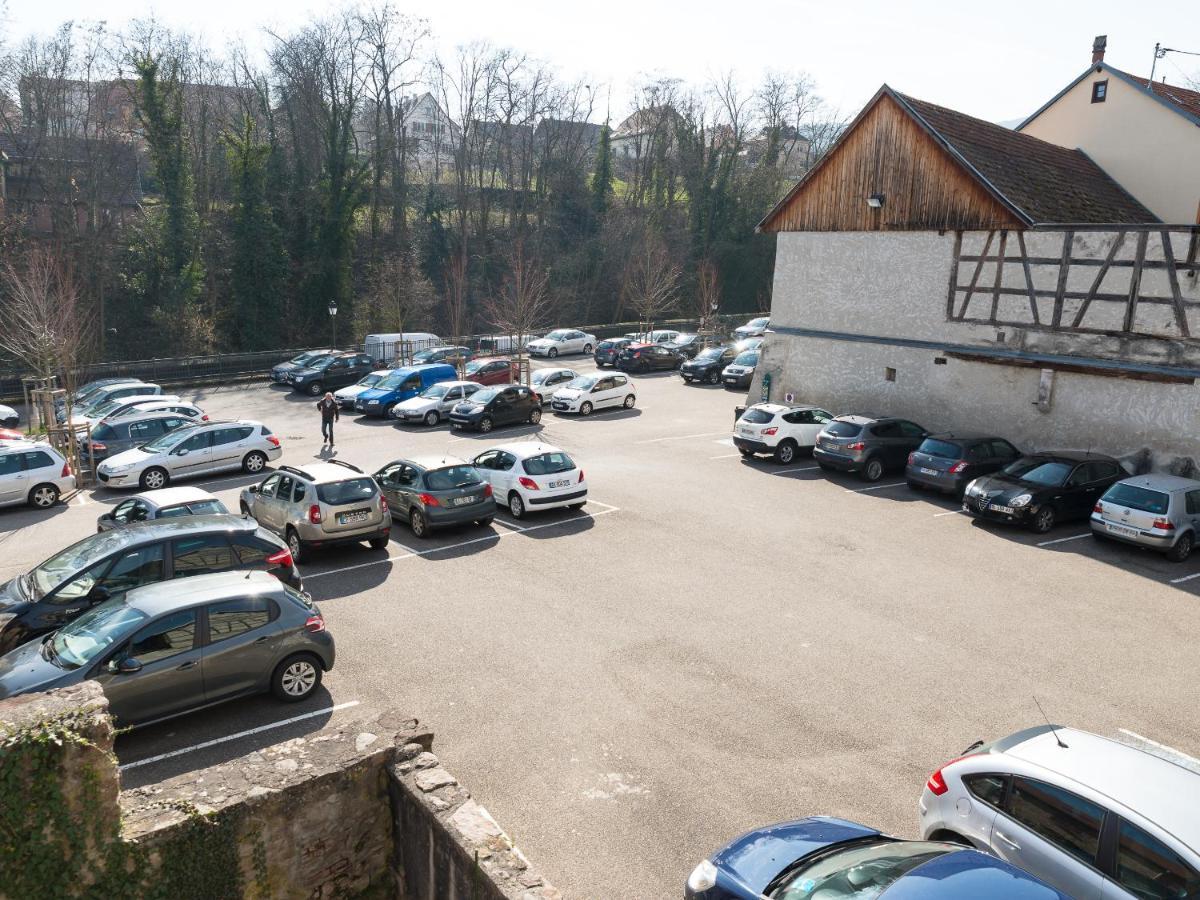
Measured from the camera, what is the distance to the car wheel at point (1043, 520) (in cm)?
1659

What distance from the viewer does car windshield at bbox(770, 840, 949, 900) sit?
512 centimetres

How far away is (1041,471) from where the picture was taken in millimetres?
17547

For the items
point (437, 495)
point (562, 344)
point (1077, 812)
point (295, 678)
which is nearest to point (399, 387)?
point (437, 495)

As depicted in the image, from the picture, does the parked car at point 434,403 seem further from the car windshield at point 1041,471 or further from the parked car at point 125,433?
the car windshield at point 1041,471

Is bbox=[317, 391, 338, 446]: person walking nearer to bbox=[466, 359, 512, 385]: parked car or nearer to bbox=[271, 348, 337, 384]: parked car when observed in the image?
bbox=[466, 359, 512, 385]: parked car

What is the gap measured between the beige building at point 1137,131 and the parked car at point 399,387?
73.3 feet

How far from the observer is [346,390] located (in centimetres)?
3092

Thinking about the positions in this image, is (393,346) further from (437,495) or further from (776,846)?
(776,846)

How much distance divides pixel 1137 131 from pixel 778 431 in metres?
14.4

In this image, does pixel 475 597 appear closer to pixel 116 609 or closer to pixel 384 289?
pixel 116 609

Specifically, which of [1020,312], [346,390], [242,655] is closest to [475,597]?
[242,655]

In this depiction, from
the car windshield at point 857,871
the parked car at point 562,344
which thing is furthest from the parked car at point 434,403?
the car windshield at point 857,871

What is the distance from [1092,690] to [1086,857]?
5.26 meters

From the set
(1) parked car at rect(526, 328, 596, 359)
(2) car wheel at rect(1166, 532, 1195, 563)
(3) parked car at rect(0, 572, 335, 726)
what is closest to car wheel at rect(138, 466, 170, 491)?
(3) parked car at rect(0, 572, 335, 726)
